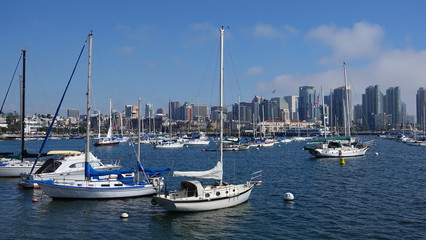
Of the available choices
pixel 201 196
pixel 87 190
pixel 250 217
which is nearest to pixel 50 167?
pixel 87 190

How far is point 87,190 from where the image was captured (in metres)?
29.5

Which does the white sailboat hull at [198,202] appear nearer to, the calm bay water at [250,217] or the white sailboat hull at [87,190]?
the calm bay water at [250,217]

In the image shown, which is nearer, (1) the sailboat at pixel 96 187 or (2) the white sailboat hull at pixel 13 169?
(1) the sailboat at pixel 96 187

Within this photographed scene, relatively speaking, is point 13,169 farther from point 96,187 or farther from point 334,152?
point 334,152

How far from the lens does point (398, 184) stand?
128 ft

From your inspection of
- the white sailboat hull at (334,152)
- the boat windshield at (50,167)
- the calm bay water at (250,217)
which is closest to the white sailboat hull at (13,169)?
the calm bay water at (250,217)

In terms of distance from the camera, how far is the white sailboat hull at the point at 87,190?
29344 mm

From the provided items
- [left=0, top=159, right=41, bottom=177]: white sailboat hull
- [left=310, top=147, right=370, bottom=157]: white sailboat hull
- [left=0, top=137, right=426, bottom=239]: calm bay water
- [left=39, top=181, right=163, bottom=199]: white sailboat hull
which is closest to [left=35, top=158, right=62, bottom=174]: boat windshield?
[left=0, top=137, right=426, bottom=239]: calm bay water

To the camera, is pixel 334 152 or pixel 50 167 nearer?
pixel 50 167

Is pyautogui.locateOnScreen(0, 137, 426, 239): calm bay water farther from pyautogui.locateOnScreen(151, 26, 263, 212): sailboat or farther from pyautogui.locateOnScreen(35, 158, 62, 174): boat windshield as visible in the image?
pyautogui.locateOnScreen(35, 158, 62, 174): boat windshield

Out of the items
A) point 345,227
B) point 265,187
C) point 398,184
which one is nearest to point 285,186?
point 265,187

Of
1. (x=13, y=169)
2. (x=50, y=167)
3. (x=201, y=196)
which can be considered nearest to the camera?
(x=201, y=196)

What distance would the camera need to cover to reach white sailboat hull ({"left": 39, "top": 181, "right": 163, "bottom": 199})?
96.3 feet

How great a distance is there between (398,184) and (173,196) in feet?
86.5
